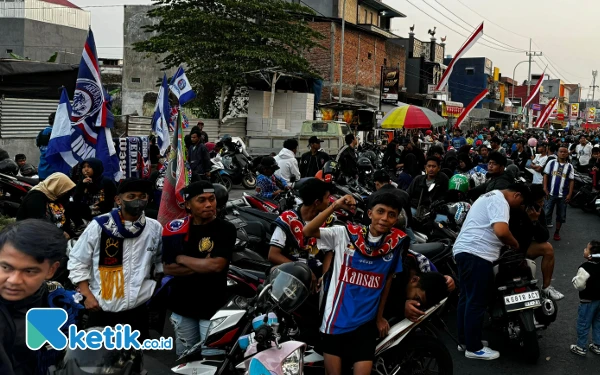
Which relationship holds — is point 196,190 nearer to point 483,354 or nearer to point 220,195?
point 220,195

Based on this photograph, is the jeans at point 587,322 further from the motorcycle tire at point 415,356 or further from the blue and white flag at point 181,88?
the blue and white flag at point 181,88

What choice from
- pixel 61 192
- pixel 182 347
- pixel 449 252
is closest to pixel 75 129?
pixel 61 192

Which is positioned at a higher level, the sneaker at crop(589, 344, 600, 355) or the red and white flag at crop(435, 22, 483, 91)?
the red and white flag at crop(435, 22, 483, 91)

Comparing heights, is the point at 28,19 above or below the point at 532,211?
above

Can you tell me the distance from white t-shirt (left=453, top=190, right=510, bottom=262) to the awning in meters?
43.1

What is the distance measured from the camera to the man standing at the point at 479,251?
5031 millimetres

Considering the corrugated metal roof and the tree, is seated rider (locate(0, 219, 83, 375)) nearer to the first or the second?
the tree

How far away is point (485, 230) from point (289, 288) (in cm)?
255

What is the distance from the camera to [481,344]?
529cm

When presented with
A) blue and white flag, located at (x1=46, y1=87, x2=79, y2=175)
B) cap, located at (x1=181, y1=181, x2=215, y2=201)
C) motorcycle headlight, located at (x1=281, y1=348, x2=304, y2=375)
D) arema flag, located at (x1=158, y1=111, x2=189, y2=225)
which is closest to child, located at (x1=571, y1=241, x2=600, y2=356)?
motorcycle headlight, located at (x1=281, y1=348, x2=304, y2=375)

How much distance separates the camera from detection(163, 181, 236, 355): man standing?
3889mm

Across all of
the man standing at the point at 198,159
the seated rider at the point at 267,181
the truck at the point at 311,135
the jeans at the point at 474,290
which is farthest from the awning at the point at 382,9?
the jeans at the point at 474,290

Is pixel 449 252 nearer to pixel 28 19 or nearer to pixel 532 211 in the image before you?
pixel 532 211

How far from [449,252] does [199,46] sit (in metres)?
20.1
